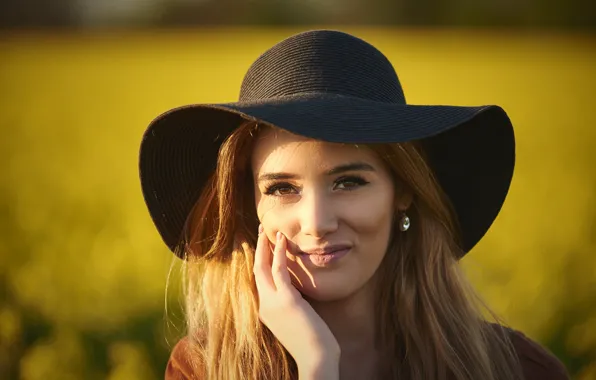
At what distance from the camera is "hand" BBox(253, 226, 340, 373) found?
2.62 m

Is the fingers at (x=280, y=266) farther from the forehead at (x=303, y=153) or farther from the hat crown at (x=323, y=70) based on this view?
the hat crown at (x=323, y=70)

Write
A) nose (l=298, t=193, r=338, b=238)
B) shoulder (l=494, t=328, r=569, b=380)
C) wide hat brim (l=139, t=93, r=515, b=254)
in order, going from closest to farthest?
wide hat brim (l=139, t=93, r=515, b=254)
nose (l=298, t=193, r=338, b=238)
shoulder (l=494, t=328, r=569, b=380)

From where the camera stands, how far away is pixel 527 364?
3.04m

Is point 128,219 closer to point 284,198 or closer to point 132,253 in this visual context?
point 132,253

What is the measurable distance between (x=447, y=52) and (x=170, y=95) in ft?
20.0

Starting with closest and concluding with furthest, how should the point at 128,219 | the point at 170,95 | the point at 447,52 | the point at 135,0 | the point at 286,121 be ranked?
the point at 286,121
the point at 128,219
the point at 135,0
the point at 170,95
the point at 447,52

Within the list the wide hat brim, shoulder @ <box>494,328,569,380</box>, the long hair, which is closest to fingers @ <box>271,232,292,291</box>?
the long hair

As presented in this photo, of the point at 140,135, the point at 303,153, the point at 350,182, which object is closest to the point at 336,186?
the point at 350,182

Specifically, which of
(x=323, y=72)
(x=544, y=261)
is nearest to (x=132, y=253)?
(x=544, y=261)

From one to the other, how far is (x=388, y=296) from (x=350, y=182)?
1.97ft

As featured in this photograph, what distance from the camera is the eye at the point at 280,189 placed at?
8.86 feet

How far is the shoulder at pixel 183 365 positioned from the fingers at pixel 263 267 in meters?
0.44

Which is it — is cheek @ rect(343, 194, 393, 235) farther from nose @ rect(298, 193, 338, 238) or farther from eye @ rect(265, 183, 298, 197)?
eye @ rect(265, 183, 298, 197)

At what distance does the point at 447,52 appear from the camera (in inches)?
568
